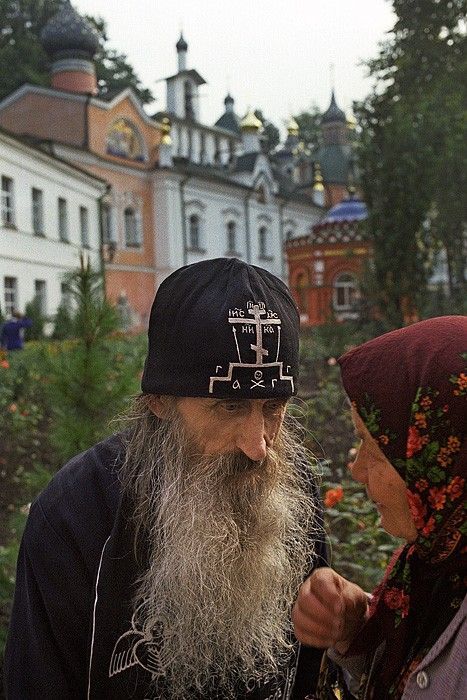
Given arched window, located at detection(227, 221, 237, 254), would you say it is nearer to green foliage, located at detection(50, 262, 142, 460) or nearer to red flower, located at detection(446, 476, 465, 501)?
green foliage, located at detection(50, 262, 142, 460)

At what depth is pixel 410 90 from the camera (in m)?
19.3

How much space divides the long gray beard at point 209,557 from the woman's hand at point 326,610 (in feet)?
0.62

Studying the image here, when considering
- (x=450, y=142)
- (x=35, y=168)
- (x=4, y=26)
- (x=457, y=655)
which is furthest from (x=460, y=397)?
(x=4, y=26)

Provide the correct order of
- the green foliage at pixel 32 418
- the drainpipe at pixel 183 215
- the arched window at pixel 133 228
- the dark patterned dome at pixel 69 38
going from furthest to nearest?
the drainpipe at pixel 183 215 → the arched window at pixel 133 228 → the dark patterned dome at pixel 69 38 → the green foliage at pixel 32 418

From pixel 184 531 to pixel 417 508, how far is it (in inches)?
21.4

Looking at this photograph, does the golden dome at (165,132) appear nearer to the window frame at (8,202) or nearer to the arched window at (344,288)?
the arched window at (344,288)

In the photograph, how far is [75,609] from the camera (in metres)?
1.78

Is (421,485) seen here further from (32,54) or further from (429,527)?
(32,54)

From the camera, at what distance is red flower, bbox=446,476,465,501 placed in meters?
1.53

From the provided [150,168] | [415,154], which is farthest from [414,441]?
[150,168]

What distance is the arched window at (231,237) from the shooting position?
118 feet

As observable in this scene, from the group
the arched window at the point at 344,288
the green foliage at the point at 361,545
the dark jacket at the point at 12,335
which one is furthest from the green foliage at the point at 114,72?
the green foliage at the point at 361,545

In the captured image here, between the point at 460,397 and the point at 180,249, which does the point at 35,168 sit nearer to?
the point at 180,249

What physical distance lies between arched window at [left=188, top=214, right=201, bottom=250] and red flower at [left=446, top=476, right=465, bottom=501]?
3205 centimetres
